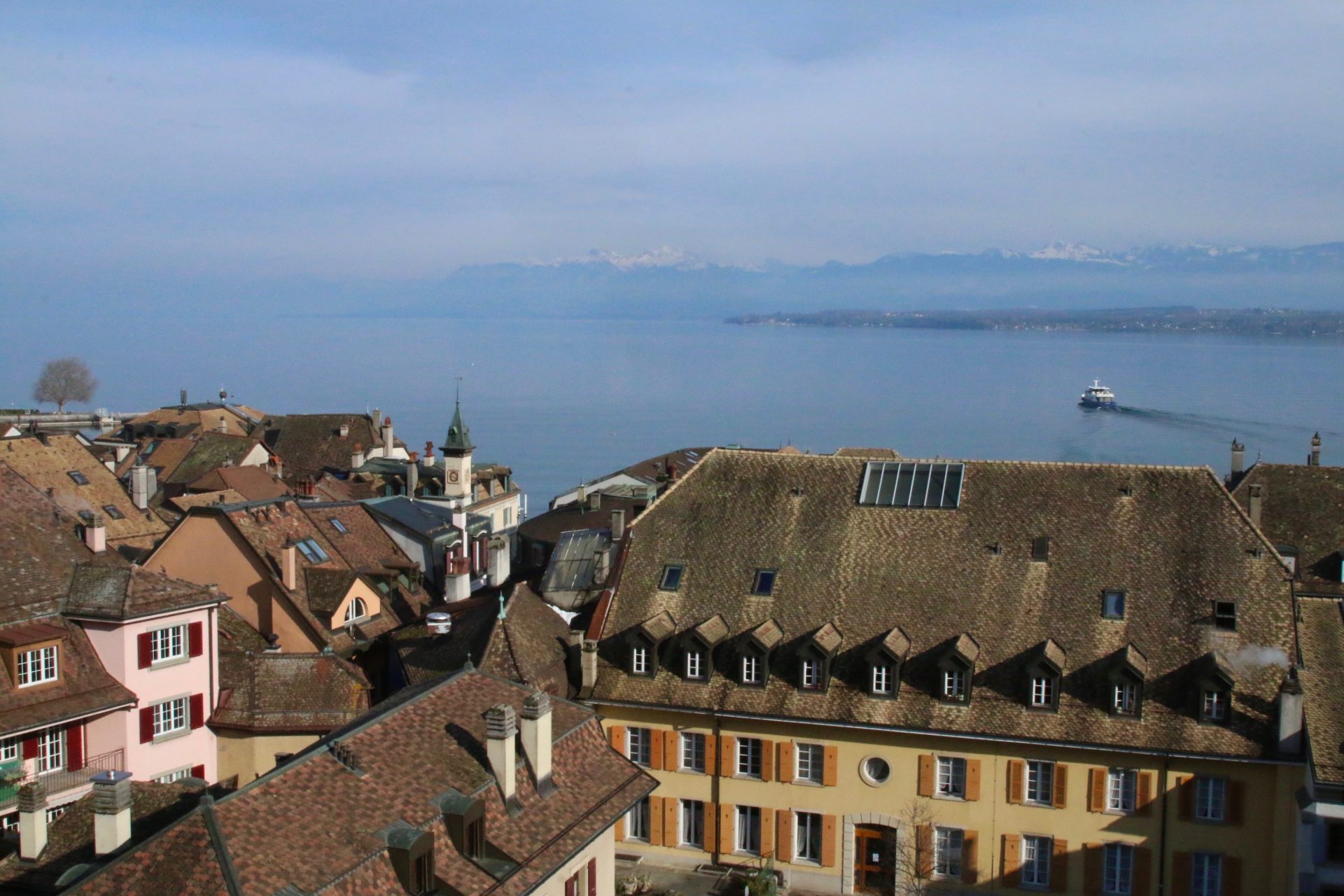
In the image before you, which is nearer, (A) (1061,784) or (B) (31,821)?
(B) (31,821)

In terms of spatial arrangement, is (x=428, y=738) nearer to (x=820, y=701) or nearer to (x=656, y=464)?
(x=820, y=701)

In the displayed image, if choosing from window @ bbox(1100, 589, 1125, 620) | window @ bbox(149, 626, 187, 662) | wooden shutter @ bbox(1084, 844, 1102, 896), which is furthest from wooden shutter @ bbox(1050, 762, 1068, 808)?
window @ bbox(149, 626, 187, 662)

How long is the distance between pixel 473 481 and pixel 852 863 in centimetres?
5368

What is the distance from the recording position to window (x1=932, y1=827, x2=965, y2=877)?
1412 inches

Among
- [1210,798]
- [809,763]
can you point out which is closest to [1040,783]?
[1210,798]

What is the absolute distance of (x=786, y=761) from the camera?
1462 inches

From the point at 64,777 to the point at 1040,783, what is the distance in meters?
24.7

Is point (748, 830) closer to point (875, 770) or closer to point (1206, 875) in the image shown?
point (875, 770)

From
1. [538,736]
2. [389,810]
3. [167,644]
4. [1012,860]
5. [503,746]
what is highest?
[503,746]

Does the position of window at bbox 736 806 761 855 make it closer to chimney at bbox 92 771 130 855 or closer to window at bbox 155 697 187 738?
window at bbox 155 697 187 738

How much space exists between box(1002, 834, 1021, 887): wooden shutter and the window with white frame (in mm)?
6642

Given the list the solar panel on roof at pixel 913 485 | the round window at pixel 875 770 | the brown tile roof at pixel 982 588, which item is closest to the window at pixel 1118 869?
the brown tile roof at pixel 982 588

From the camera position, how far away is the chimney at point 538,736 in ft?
88.0

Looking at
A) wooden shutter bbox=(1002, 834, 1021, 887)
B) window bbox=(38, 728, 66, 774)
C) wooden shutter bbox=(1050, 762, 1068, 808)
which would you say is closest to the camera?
window bbox=(38, 728, 66, 774)
